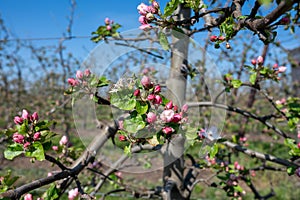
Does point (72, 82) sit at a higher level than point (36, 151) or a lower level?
higher

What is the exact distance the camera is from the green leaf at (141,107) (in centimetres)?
68

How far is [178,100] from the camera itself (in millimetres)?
1110

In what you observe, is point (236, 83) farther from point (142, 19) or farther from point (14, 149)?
point (14, 149)

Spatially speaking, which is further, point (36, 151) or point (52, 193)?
point (52, 193)

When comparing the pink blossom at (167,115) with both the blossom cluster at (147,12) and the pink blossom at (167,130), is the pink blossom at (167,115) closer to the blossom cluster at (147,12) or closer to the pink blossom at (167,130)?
the pink blossom at (167,130)

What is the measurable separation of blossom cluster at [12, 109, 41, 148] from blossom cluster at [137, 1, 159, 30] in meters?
0.46

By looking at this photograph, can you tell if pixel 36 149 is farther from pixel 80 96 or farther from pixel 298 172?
pixel 298 172

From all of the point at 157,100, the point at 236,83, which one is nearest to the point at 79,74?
the point at 157,100

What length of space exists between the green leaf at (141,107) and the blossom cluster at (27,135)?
0.37m

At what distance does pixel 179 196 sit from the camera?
1.44 metres

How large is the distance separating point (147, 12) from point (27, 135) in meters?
0.54

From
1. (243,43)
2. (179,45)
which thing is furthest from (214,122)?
(243,43)

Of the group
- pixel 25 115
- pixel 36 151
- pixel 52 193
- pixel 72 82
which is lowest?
pixel 52 193

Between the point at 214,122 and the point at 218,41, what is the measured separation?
432 millimetres
